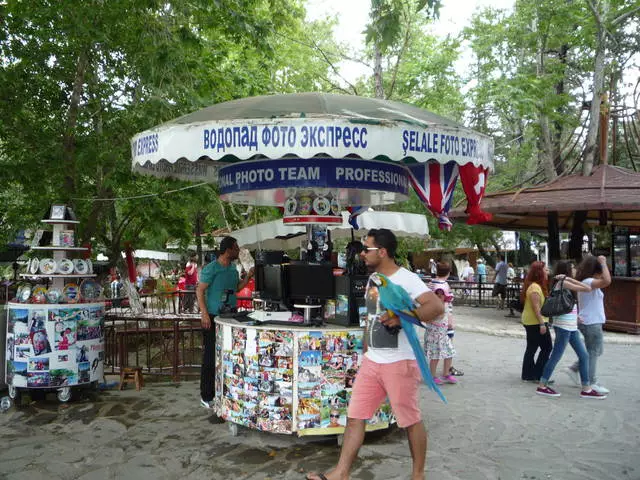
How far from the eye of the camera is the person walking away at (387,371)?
4.27 metres

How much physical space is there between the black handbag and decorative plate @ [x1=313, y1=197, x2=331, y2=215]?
3.28 m

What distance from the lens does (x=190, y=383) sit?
8352 mm

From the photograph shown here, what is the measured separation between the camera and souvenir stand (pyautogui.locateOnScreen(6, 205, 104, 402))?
7.07 m

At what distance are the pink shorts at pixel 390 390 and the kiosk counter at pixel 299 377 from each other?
3.37 feet

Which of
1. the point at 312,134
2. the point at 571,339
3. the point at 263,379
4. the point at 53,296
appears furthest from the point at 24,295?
the point at 571,339

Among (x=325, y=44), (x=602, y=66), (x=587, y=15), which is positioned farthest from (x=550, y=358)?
(x=325, y=44)

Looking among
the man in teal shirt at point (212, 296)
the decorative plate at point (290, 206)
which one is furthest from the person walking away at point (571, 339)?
the man in teal shirt at point (212, 296)

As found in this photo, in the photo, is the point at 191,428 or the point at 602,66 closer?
the point at 191,428

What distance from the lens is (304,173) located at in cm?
624

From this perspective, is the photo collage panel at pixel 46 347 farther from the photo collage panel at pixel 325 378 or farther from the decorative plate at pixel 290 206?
the photo collage panel at pixel 325 378

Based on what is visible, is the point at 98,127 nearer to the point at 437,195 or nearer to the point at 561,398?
the point at 437,195

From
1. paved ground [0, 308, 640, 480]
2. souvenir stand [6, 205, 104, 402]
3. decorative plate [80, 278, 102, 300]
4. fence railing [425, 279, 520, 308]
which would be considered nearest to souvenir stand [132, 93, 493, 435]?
paved ground [0, 308, 640, 480]

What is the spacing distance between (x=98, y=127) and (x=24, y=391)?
4497mm

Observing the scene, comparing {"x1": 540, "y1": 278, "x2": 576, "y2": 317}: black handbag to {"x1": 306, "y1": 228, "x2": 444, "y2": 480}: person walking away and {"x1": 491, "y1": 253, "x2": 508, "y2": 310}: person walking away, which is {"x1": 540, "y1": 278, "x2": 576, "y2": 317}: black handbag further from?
{"x1": 491, "y1": 253, "x2": 508, "y2": 310}: person walking away
